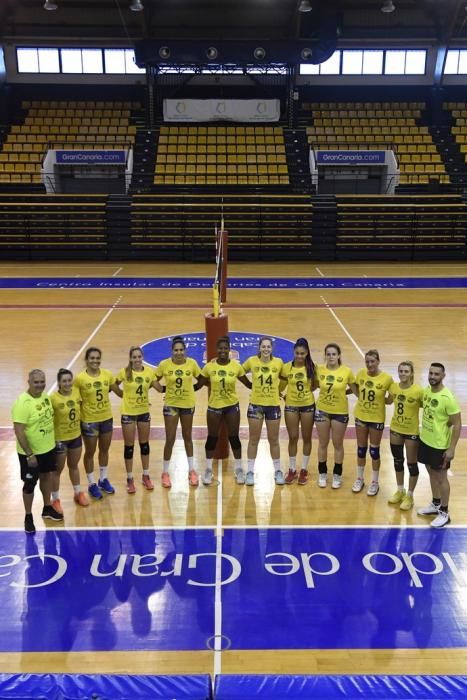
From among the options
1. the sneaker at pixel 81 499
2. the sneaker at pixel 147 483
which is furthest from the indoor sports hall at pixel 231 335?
the sneaker at pixel 81 499

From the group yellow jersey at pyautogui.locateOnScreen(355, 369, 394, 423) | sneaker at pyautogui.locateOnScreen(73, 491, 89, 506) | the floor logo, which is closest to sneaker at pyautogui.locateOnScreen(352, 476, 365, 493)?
yellow jersey at pyautogui.locateOnScreen(355, 369, 394, 423)

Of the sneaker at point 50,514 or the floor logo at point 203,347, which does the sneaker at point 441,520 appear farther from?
the floor logo at point 203,347

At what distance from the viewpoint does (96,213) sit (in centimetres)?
2336

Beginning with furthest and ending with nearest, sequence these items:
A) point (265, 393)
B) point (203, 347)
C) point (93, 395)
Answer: point (203, 347), point (265, 393), point (93, 395)

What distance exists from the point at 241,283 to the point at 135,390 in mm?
12735

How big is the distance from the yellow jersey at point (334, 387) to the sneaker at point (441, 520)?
1424mm

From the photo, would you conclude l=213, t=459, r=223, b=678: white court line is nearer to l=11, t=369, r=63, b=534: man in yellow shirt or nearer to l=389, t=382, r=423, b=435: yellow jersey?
l=11, t=369, r=63, b=534: man in yellow shirt

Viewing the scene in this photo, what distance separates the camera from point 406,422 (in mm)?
6484

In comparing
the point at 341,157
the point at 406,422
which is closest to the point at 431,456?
the point at 406,422

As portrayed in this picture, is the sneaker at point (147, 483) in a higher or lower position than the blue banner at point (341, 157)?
lower

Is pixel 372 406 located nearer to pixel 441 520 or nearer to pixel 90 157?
pixel 441 520

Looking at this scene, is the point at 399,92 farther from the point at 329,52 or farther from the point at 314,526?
the point at 314,526

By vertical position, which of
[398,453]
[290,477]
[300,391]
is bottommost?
[290,477]

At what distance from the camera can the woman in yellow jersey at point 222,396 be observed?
701 cm
